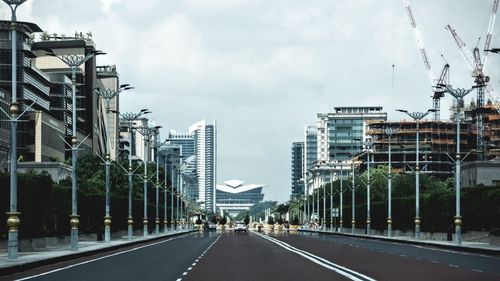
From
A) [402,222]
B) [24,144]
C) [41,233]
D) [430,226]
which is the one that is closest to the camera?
[41,233]

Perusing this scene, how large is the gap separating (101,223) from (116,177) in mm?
62993

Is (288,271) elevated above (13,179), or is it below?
below

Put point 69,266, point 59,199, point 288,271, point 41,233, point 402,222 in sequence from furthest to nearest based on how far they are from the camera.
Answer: point 402,222 → point 59,199 → point 41,233 → point 69,266 → point 288,271

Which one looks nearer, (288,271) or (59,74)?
(288,271)

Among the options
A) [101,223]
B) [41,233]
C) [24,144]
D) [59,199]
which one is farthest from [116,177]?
[41,233]

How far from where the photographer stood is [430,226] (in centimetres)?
9825

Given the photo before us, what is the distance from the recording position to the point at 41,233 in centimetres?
6056

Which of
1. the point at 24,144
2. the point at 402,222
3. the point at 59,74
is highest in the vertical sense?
the point at 59,74

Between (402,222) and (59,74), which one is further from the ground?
(59,74)

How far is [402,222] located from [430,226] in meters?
16.0

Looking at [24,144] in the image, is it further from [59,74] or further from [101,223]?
[101,223]

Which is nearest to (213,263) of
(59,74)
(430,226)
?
(430,226)

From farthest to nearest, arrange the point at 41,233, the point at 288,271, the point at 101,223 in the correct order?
the point at 101,223 < the point at 41,233 < the point at 288,271

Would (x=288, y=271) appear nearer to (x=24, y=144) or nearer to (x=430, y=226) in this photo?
(x=430, y=226)
